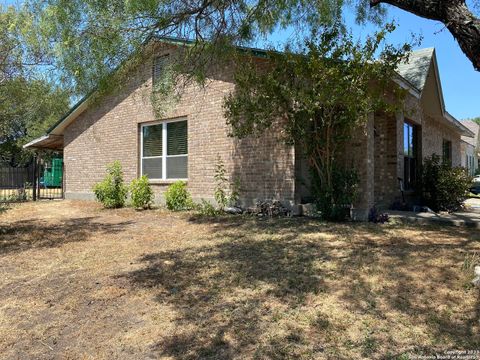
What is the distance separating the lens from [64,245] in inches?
306

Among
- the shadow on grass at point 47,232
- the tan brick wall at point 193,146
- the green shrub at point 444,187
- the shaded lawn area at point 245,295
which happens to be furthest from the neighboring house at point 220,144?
the shadow on grass at point 47,232

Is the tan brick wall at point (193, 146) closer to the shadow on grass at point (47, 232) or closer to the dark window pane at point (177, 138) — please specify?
the dark window pane at point (177, 138)

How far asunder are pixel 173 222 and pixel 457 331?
707 cm

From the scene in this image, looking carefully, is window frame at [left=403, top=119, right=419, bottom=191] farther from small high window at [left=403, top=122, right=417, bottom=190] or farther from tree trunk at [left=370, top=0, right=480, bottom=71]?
tree trunk at [left=370, top=0, right=480, bottom=71]

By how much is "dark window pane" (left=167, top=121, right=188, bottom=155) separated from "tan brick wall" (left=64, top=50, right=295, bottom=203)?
0.98ft

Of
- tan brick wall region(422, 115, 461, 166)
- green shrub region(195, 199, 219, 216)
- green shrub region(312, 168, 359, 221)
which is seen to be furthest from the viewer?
tan brick wall region(422, 115, 461, 166)

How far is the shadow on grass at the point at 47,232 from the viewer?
7999mm

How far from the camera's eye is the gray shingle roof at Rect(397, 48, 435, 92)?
11.0 metres

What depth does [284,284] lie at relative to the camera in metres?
5.05

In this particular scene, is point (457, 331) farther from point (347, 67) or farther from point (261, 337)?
point (347, 67)

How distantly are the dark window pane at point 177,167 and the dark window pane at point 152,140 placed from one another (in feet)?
2.05

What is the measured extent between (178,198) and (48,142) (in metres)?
10.1

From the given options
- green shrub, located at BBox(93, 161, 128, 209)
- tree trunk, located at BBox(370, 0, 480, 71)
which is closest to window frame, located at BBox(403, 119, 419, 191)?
tree trunk, located at BBox(370, 0, 480, 71)

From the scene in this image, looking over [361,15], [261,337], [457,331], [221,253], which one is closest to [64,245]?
[221,253]
